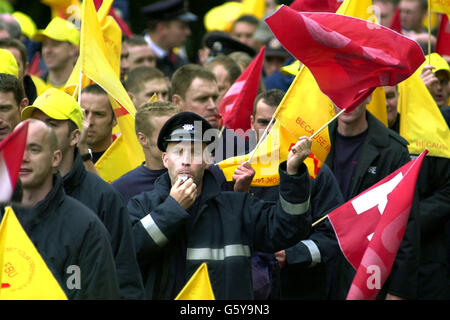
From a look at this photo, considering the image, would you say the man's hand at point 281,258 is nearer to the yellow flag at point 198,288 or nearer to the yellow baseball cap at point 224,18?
the yellow flag at point 198,288

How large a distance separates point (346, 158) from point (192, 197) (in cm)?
219

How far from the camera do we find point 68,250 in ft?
19.7

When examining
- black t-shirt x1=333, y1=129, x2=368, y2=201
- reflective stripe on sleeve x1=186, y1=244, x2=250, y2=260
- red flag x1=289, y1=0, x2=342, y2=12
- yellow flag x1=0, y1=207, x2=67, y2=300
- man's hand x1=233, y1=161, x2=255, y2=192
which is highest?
red flag x1=289, y1=0, x2=342, y2=12

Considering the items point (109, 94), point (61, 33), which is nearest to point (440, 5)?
point (109, 94)

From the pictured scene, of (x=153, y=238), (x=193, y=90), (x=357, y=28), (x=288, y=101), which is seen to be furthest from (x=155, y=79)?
(x=153, y=238)

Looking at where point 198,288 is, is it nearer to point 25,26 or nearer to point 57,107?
point 57,107

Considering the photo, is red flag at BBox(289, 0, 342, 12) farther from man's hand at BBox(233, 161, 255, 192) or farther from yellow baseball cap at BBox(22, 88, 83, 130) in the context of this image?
yellow baseball cap at BBox(22, 88, 83, 130)

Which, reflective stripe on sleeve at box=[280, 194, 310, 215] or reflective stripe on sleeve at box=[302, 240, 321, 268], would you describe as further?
reflective stripe on sleeve at box=[302, 240, 321, 268]

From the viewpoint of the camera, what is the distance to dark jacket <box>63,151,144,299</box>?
253 inches

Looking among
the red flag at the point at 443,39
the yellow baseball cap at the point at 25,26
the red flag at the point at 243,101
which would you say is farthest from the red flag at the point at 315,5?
the yellow baseball cap at the point at 25,26

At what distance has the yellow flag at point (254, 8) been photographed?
16531 mm

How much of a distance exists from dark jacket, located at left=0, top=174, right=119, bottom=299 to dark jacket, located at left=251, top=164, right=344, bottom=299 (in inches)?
92.3

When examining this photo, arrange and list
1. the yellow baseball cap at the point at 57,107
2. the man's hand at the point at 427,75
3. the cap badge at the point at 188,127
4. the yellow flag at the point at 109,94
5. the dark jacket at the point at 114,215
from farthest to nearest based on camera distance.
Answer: the man's hand at the point at 427,75
the yellow flag at the point at 109,94
the cap badge at the point at 188,127
the yellow baseball cap at the point at 57,107
the dark jacket at the point at 114,215

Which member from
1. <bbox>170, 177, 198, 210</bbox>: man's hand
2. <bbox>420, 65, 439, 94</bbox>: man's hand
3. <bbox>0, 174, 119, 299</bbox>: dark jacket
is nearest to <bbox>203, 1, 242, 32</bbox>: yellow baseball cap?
<bbox>420, 65, 439, 94</bbox>: man's hand
